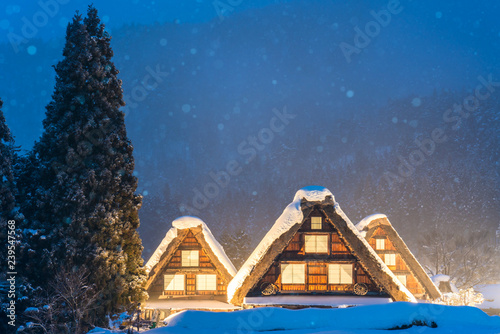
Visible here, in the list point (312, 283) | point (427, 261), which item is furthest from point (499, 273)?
point (312, 283)

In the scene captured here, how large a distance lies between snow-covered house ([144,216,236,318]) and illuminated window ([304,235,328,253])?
4840 mm

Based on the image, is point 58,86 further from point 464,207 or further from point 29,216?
point 464,207

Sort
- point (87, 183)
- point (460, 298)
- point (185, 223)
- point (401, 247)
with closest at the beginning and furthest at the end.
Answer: point (87, 183) < point (185, 223) < point (401, 247) < point (460, 298)

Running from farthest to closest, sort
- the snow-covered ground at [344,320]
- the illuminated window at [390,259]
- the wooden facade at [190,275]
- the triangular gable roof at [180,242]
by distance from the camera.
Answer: the illuminated window at [390,259], the wooden facade at [190,275], the triangular gable roof at [180,242], the snow-covered ground at [344,320]

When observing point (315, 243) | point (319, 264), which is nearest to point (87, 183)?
point (315, 243)

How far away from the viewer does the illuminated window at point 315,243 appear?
1725cm

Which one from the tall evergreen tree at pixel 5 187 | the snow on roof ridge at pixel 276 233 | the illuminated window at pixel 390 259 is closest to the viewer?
the tall evergreen tree at pixel 5 187

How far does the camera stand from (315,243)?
17281mm

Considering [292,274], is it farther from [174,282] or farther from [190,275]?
[174,282]

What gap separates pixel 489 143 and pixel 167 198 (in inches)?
2875

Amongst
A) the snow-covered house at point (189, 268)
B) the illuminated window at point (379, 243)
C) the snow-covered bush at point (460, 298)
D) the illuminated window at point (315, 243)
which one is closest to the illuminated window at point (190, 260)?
the snow-covered house at point (189, 268)

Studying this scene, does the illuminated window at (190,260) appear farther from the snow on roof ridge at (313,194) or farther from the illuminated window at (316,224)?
the snow on roof ridge at (313,194)

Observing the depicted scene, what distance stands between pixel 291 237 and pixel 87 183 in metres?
8.14

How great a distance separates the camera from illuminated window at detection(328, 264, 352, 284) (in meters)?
17.1
